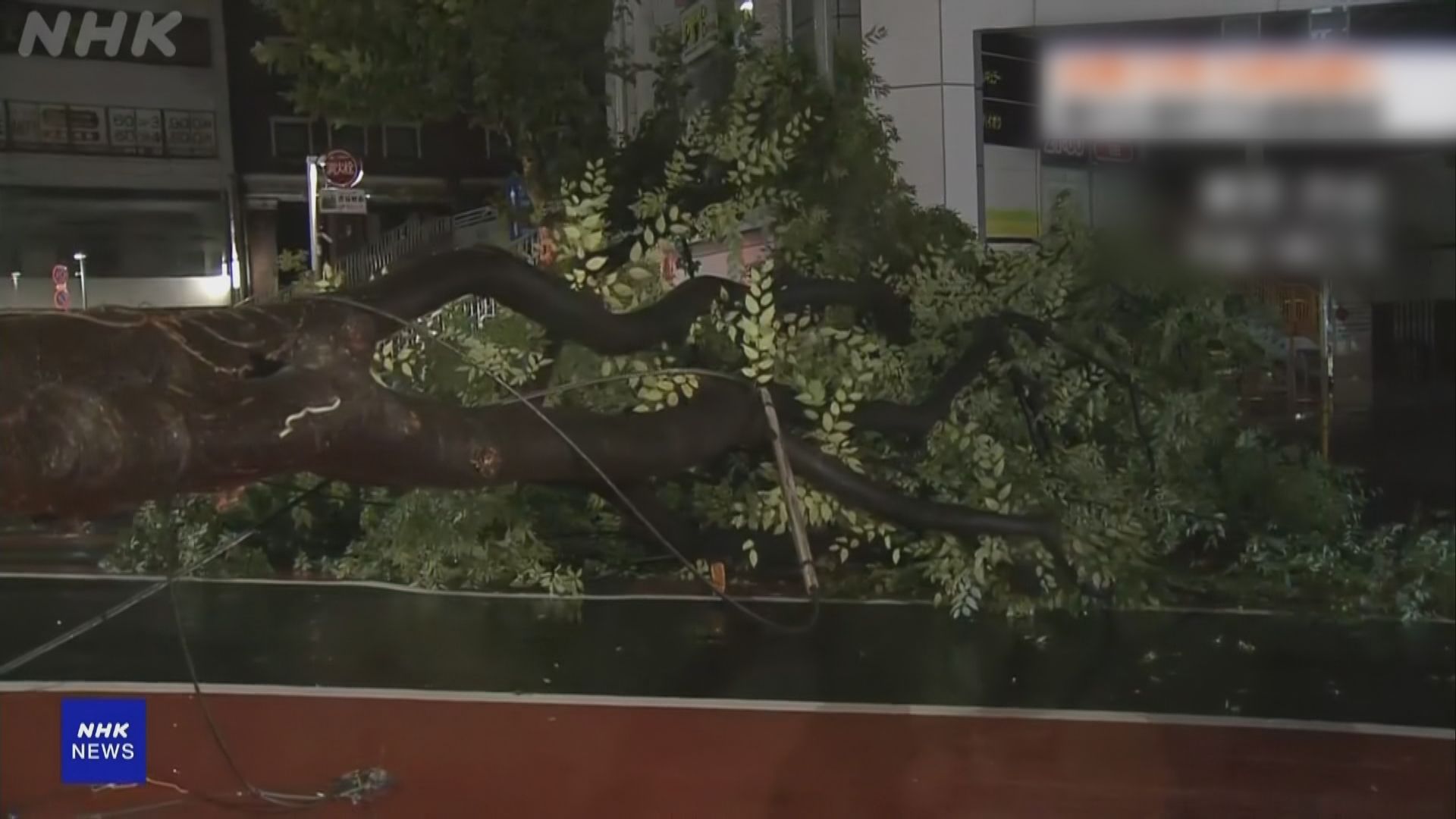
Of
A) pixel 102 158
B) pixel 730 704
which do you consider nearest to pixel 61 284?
pixel 102 158

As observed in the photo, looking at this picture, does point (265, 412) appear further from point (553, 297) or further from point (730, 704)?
point (730, 704)

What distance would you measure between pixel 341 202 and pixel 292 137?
0.33 meters

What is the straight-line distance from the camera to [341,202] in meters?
5.00

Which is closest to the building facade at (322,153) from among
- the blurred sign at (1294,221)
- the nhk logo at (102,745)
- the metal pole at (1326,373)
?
the nhk logo at (102,745)

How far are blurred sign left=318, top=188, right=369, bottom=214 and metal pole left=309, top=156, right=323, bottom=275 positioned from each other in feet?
0.08

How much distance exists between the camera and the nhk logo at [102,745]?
4.68 meters

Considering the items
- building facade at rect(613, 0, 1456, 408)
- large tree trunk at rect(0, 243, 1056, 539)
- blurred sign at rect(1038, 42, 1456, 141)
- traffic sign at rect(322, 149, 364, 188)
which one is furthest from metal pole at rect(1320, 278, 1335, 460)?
traffic sign at rect(322, 149, 364, 188)

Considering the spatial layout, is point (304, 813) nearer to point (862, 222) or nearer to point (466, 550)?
point (466, 550)

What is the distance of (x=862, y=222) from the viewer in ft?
18.0

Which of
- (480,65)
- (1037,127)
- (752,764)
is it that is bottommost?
(752,764)

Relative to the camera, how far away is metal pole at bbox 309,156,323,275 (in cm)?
484

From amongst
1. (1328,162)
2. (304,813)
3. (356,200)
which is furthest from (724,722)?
(1328,162)

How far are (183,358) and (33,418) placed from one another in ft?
1.48

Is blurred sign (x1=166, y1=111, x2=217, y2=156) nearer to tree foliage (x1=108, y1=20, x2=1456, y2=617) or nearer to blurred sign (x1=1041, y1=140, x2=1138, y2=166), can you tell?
tree foliage (x1=108, y1=20, x2=1456, y2=617)
